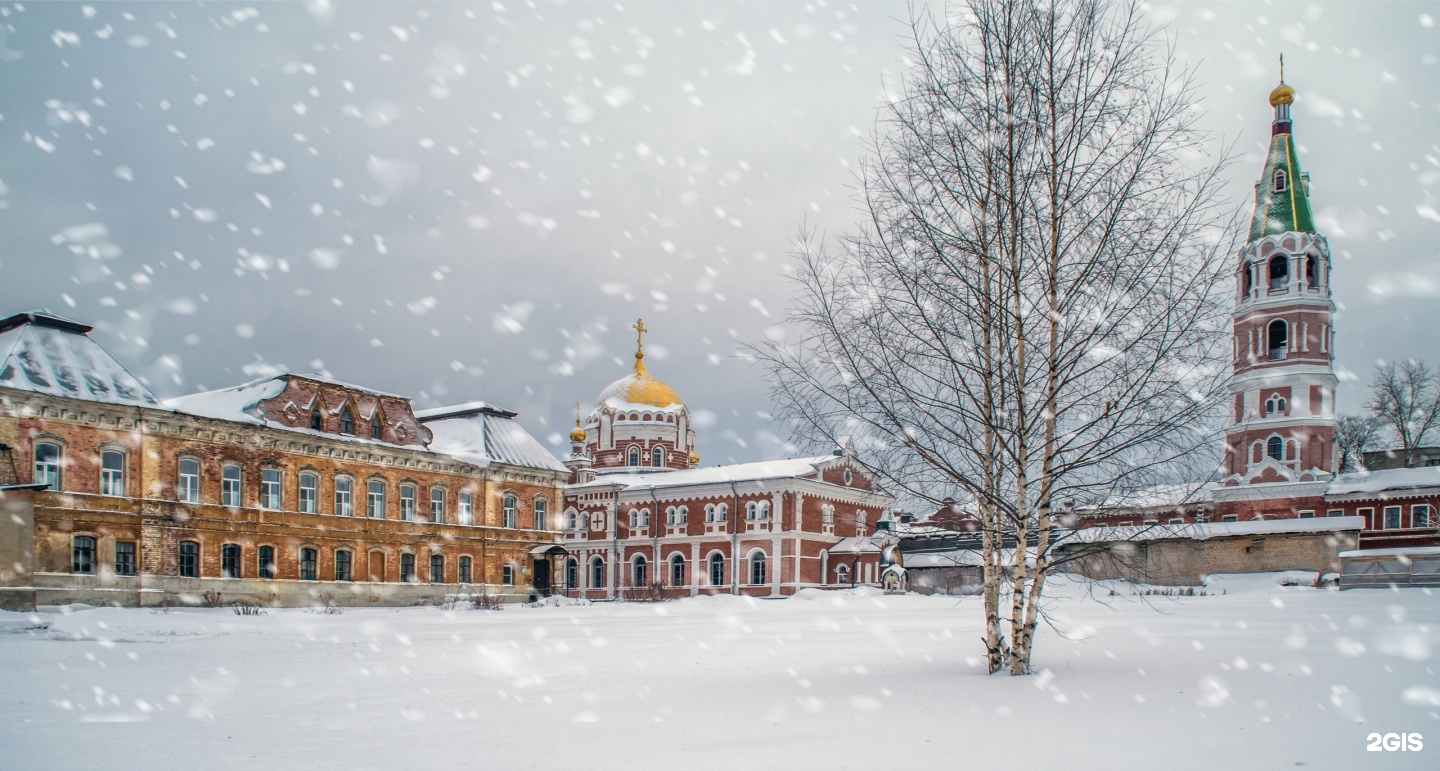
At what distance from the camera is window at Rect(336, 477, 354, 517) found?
33531mm

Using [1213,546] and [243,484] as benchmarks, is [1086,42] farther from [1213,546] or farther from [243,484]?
[1213,546]

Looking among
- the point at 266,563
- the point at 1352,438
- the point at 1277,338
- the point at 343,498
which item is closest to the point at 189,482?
the point at 266,563

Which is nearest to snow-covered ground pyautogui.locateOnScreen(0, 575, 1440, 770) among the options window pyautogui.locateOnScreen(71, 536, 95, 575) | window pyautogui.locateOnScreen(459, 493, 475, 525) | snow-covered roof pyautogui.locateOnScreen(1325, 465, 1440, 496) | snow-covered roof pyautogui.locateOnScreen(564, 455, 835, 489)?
window pyautogui.locateOnScreen(71, 536, 95, 575)

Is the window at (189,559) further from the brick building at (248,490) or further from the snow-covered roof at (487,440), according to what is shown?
the snow-covered roof at (487,440)

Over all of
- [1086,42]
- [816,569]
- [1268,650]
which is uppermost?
[1086,42]

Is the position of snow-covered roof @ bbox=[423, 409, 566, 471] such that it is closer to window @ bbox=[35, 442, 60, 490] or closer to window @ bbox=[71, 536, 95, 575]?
window @ bbox=[71, 536, 95, 575]

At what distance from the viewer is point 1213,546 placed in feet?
137

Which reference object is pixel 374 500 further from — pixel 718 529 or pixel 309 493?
pixel 718 529

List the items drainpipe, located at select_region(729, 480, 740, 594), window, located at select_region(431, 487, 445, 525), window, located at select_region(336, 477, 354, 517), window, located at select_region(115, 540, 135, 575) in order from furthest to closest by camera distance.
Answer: drainpipe, located at select_region(729, 480, 740, 594), window, located at select_region(431, 487, 445, 525), window, located at select_region(336, 477, 354, 517), window, located at select_region(115, 540, 135, 575)

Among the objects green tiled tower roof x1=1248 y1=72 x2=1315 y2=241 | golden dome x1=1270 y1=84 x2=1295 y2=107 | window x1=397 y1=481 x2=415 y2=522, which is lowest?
window x1=397 y1=481 x2=415 y2=522

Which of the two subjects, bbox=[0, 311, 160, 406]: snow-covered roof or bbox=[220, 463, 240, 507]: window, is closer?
bbox=[0, 311, 160, 406]: snow-covered roof

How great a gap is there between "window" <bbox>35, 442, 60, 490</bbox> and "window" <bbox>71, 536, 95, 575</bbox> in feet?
5.20

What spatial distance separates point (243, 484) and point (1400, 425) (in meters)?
57.4

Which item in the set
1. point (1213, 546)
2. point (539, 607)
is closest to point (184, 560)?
point (539, 607)
